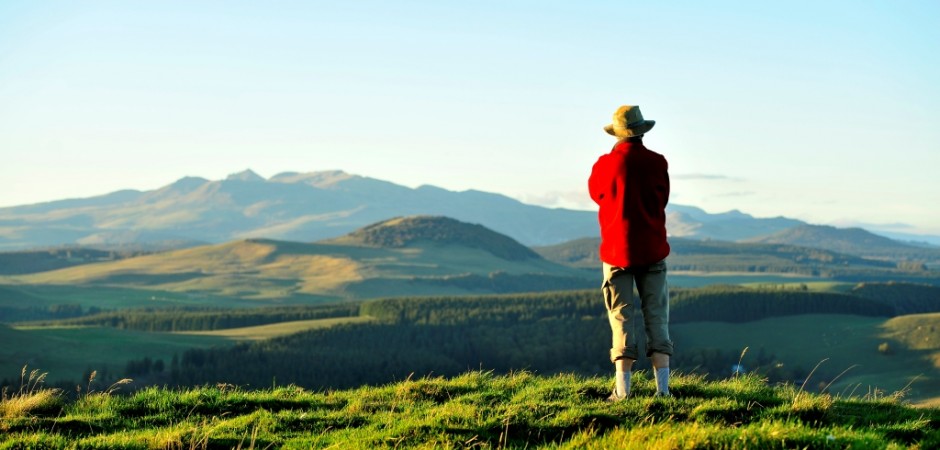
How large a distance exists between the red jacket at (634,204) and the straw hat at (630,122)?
182 millimetres

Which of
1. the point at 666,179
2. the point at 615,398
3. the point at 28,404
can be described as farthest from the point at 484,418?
the point at 28,404

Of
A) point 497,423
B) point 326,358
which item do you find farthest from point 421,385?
point 326,358

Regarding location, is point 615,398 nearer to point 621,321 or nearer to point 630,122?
point 621,321

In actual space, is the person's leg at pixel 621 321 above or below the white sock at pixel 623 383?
above

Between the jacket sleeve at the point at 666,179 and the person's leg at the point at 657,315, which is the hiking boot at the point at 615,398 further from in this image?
the jacket sleeve at the point at 666,179

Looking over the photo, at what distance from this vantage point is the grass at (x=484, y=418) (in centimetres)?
1182

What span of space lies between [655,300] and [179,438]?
6.97m

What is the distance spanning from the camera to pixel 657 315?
15195 millimetres

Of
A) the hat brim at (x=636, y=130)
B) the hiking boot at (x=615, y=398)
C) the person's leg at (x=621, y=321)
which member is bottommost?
the hiking boot at (x=615, y=398)

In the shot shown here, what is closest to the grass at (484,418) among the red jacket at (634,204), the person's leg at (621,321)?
the person's leg at (621,321)

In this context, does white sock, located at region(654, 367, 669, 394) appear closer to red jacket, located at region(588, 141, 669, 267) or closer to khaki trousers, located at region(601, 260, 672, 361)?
khaki trousers, located at region(601, 260, 672, 361)

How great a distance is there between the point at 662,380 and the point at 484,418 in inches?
126

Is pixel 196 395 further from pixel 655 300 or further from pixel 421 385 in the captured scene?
pixel 655 300

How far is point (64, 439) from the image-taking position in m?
12.6
